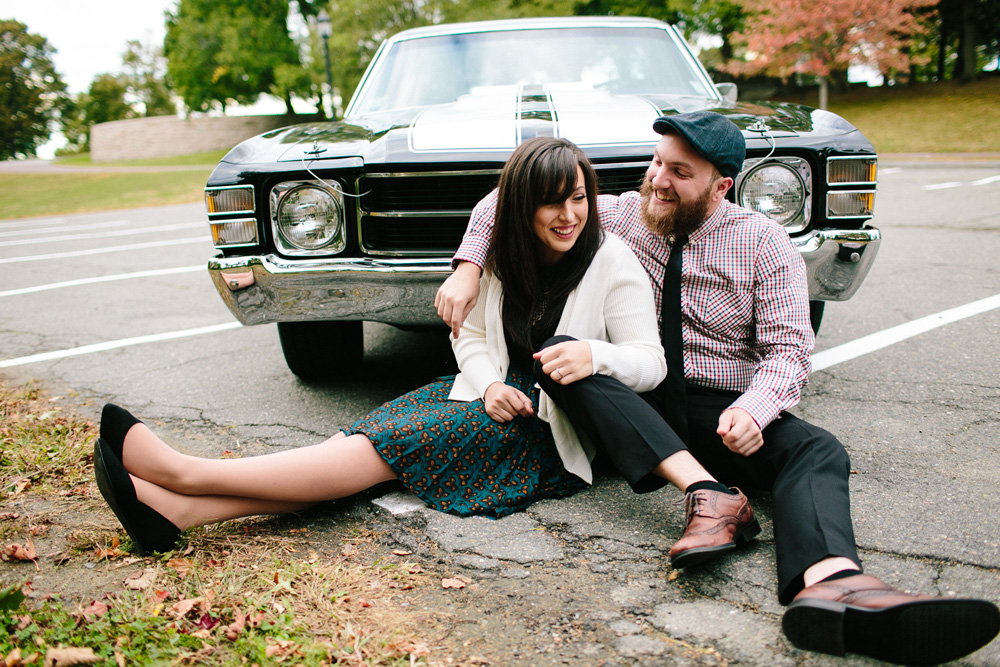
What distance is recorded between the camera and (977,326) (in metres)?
3.88

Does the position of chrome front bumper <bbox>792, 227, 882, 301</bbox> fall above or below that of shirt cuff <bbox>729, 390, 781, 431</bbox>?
above

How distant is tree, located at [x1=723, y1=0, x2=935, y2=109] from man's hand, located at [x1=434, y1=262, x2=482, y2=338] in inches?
876

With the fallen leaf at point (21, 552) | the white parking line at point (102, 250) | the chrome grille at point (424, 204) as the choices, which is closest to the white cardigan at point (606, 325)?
the chrome grille at point (424, 204)

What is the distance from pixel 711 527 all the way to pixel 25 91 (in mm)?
60460

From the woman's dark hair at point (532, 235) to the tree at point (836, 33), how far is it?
22.1 m

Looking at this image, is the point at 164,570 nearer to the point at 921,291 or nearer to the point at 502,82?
the point at 502,82

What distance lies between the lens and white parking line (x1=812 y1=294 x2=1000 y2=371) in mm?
3574

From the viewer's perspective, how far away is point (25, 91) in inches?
1983

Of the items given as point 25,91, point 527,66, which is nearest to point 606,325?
point 527,66

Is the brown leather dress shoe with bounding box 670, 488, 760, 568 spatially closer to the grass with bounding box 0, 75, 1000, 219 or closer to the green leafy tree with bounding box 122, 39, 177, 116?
the grass with bounding box 0, 75, 1000, 219

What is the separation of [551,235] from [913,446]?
1459 millimetres

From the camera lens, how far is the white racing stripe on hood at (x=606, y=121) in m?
2.67

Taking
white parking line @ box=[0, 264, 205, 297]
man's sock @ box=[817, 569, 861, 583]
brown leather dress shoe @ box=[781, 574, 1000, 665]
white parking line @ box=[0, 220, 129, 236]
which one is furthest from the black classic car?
white parking line @ box=[0, 220, 129, 236]

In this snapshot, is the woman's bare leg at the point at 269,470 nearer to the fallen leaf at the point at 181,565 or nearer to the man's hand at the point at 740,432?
the fallen leaf at the point at 181,565
